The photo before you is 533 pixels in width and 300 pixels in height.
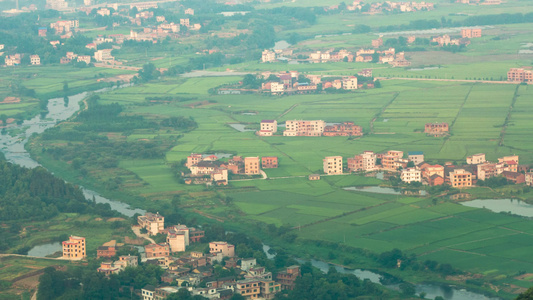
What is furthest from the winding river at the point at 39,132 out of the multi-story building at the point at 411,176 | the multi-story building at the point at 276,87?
the multi-story building at the point at 276,87

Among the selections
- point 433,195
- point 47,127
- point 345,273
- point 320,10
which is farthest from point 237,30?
point 345,273

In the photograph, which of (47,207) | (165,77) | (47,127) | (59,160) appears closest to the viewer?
(47,207)

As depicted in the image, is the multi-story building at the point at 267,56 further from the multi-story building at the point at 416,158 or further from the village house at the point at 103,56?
the multi-story building at the point at 416,158

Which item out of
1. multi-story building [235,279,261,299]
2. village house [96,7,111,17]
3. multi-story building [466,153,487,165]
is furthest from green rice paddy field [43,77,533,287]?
village house [96,7,111,17]

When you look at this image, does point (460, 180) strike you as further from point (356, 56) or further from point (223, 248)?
point (356, 56)

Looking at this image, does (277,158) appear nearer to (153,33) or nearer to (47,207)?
(47,207)

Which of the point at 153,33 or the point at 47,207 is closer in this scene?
the point at 47,207

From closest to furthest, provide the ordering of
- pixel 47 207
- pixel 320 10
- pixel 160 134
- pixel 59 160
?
pixel 47 207 → pixel 59 160 → pixel 160 134 → pixel 320 10
